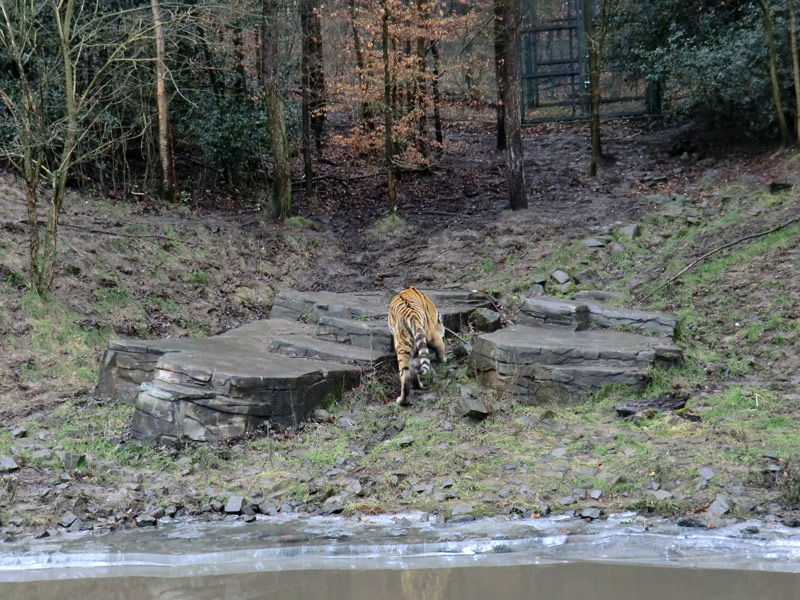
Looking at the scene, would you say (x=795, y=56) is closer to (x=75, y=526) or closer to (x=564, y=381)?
(x=564, y=381)

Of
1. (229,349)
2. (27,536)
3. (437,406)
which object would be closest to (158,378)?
(229,349)

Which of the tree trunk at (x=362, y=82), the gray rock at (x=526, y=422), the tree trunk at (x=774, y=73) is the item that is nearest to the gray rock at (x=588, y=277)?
the gray rock at (x=526, y=422)

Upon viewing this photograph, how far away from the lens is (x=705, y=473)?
320 inches

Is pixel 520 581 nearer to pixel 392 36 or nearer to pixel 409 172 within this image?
pixel 392 36

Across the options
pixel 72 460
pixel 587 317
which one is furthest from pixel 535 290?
pixel 72 460

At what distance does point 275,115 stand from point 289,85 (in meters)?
2.30

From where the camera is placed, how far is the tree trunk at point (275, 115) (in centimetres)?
1823

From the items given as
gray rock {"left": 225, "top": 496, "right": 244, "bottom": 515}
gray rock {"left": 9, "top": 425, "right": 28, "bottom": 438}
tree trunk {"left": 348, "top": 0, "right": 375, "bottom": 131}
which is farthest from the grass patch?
tree trunk {"left": 348, "top": 0, "right": 375, "bottom": 131}

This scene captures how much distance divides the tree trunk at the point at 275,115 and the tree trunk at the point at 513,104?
490 cm

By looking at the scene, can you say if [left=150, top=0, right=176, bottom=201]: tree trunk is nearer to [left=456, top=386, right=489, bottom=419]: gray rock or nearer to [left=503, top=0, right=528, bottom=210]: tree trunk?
[left=503, top=0, right=528, bottom=210]: tree trunk

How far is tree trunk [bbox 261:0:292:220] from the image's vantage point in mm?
18234

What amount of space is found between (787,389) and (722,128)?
11.9m

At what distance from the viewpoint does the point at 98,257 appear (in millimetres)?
15250

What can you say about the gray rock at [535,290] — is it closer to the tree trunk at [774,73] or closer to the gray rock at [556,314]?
the gray rock at [556,314]
